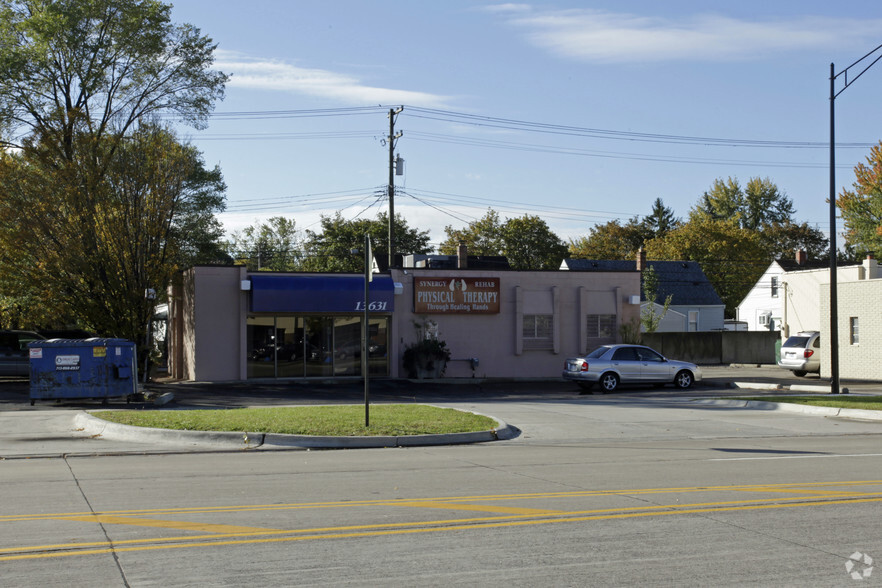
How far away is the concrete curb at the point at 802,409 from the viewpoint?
19.6m

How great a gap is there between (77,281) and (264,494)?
71.2 ft

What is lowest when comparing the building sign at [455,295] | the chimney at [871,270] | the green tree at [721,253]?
the building sign at [455,295]

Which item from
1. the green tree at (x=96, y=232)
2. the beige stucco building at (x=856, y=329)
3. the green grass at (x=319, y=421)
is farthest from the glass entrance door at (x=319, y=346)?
the beige stucco building at (x=856, y=329)

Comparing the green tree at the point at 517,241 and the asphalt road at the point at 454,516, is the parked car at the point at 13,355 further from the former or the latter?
the green tree at the point at 517,241

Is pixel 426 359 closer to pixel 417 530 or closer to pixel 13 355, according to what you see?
pixel 13 355

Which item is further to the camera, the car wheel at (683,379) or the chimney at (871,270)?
the chimney at (871,270)

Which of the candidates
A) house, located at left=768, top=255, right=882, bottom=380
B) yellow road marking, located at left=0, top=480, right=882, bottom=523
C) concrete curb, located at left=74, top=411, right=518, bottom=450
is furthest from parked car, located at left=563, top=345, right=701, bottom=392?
yellow road marking, located at left=0, top=480, right=882, bottom=523

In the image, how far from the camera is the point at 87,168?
2867 cm

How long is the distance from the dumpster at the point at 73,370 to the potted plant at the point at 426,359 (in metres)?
12.4

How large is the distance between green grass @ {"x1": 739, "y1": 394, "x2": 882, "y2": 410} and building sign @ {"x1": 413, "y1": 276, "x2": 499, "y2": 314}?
12.4m

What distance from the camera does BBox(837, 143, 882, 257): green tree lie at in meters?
51.8

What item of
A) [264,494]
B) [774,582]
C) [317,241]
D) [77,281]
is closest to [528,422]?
[264,494]

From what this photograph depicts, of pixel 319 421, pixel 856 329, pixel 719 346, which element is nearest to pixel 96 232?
pixel 319 421

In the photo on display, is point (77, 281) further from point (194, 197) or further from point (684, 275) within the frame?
point (684, 275)
